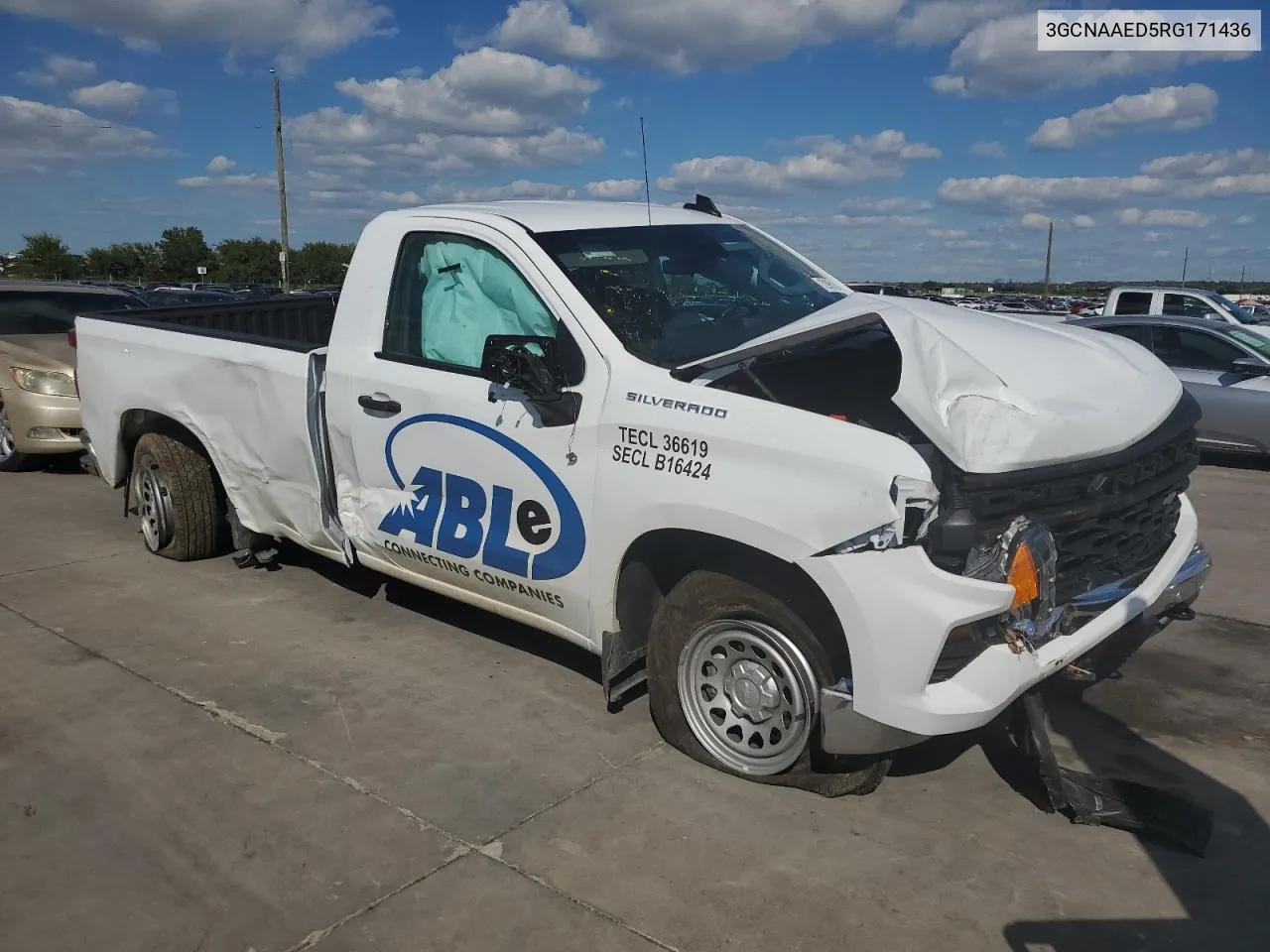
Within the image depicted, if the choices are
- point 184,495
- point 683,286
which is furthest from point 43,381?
point 683,286

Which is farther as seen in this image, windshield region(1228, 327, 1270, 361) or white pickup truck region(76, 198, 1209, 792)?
windshield region(1228, 327, 1270, 361)

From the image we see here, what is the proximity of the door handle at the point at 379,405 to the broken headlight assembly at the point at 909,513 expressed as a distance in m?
2.30

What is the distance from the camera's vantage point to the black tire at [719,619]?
11.9 feet

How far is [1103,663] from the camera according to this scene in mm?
4211

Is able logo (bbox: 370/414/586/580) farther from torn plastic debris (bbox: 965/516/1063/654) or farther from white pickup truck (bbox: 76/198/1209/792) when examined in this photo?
torn plastic debris (bbox: 965/516/1063/654)

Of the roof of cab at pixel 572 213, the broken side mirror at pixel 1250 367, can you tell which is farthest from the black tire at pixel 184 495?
the broken side mirror at pixel 1250 367

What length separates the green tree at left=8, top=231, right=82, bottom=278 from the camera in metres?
68.1

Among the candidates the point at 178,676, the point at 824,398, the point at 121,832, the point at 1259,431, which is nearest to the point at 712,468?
the point at 824,398

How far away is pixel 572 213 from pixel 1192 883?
137 inches

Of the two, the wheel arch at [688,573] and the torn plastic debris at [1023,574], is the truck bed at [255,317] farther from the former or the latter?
the torn plastic debris at [1023,574]

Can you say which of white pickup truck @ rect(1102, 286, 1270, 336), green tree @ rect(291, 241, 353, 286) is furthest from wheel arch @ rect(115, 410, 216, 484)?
green tree @ rect(291, 241, 353, 286)

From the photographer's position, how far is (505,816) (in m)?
3.74

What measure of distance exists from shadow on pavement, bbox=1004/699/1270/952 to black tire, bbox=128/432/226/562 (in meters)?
4.93

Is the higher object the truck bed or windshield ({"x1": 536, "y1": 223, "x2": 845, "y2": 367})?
windshield ({"x1": 536, "y1": 223, "x2": 845, "y2": 367})
